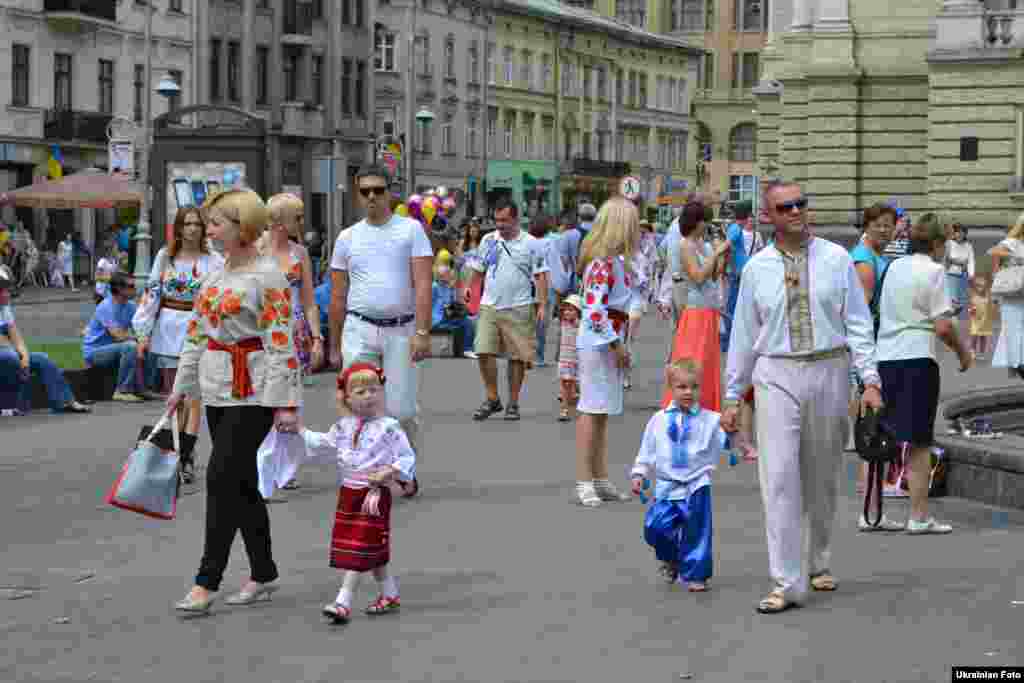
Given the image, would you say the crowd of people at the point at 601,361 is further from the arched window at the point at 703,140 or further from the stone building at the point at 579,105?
the arched window at the point at 703,140

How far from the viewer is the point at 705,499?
32.6 feet

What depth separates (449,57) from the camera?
94.9 m

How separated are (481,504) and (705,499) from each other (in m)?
3.20

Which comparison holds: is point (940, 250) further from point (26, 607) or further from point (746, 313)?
point (26, 607)

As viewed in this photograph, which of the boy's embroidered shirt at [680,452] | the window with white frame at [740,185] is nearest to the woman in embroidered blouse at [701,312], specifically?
the boy's embroidered shirt at [680,452]

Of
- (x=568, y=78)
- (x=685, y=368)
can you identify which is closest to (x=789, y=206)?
(x=685, y=368)

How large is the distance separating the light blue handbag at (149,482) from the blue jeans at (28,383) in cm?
965

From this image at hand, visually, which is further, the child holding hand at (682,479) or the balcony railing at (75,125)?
the balcony railing at (75,125)

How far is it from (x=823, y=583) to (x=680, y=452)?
882 mm

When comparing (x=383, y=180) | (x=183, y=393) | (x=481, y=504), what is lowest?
(x=481, y=504)

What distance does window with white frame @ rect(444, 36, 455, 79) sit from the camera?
94.3 metres

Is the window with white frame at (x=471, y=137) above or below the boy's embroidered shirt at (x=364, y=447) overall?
above

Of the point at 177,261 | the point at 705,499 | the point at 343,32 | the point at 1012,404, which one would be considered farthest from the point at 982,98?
the point at 343,32

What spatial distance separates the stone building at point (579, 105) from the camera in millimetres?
101875
